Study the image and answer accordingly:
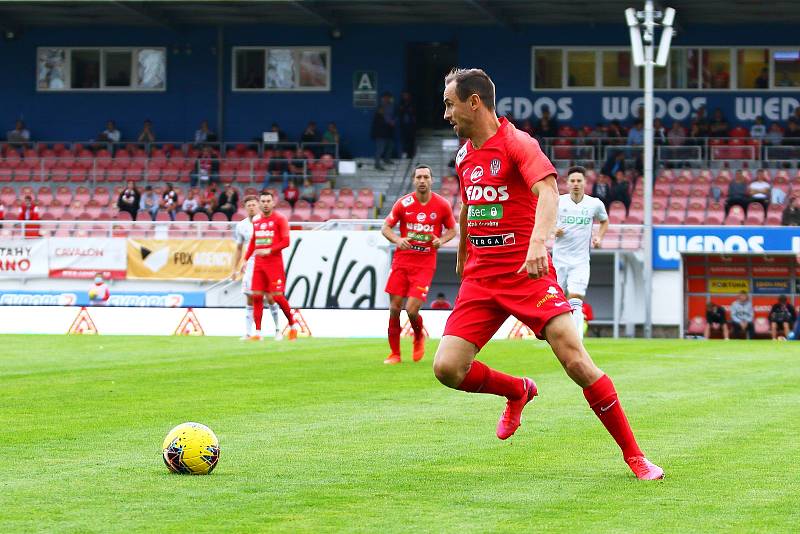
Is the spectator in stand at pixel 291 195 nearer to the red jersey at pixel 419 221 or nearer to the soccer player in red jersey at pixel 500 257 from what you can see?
the red jersey at pixel 419 221

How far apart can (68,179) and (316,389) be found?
27.3 metres

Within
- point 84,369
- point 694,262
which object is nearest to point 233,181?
point 694,262

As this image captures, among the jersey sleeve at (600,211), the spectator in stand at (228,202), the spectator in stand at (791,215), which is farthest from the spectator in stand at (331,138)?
the jersey sleeve at (600,211)

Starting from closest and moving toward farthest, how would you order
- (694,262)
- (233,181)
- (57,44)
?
(694,262), (233,181), (57,44)

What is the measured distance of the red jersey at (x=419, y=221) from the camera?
16766 millimetres

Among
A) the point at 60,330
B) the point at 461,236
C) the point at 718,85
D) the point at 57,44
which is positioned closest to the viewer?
the point at 461,236

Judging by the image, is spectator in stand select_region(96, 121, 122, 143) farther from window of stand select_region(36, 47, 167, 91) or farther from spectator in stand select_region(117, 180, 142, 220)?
spectator in stand select_region(117, 180, 142, 220)

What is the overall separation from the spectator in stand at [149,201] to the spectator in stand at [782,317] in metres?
15.7

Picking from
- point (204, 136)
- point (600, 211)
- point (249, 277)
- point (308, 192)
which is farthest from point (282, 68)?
point (600, 211)

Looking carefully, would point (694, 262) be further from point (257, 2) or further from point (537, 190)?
point (537, 190)

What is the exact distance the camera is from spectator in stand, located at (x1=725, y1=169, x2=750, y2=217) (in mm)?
30906

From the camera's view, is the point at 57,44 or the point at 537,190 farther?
the point at 57,44

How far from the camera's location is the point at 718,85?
39844 mm

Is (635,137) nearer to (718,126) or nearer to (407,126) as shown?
(718,126)
